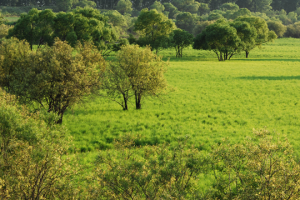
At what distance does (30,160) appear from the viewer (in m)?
8.97

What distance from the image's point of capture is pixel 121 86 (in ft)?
87.5

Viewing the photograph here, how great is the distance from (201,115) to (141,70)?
8.26 m

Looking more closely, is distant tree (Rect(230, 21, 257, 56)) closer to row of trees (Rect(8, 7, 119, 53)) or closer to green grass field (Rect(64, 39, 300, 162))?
green grass field (Rect(64, 39, 300, 162))

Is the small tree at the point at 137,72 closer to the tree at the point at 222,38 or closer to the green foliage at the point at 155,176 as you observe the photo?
the green foliage at the point at 155,176

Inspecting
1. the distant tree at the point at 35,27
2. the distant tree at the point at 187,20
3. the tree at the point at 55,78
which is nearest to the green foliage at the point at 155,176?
the tree at the point at 55,78

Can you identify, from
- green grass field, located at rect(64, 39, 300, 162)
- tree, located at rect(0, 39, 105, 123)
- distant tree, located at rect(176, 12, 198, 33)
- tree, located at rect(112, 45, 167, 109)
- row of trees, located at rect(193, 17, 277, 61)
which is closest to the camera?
tree, located at rect(0, 39, 105, 123)

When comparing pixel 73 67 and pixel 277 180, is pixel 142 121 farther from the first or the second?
pixel 277 180

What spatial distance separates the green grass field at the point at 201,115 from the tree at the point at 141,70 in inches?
121

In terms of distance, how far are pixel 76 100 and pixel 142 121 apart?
7.12m

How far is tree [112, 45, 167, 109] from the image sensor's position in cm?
2575

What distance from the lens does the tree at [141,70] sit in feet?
84.5

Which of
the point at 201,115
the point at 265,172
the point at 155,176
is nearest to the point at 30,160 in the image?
the point at 155,176

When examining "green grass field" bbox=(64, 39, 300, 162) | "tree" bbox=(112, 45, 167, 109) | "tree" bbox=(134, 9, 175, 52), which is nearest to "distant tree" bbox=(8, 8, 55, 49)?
"tree" bbox=(134, 9, 175, 52)

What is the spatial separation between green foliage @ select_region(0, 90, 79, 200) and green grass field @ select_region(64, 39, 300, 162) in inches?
238
